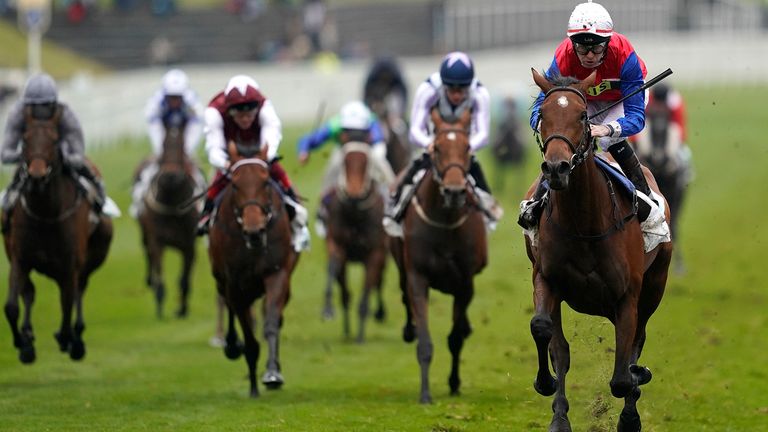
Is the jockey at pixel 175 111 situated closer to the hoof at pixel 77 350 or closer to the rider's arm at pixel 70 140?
the rider's arm at pixel 70 140

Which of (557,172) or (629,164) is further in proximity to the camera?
(629,164)

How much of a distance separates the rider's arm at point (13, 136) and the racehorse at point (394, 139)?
7462mm

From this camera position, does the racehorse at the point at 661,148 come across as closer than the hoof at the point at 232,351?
No

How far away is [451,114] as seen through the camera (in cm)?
1277

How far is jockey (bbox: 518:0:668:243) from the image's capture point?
9.27 metres

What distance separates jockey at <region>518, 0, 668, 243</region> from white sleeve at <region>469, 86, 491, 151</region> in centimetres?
260

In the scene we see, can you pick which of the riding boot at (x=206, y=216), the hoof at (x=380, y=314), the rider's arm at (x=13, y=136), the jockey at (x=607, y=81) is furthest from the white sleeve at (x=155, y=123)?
the jockey at (x=607, y=81)

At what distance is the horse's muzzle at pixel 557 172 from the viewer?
8.32 meters

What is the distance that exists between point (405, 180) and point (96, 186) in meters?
2.79

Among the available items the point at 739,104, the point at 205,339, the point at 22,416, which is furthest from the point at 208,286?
the point at 739,104

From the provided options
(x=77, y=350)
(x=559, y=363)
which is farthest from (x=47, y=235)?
(x=559, y=363)

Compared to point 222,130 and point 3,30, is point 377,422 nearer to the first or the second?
point 222,130

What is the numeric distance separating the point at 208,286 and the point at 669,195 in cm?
665

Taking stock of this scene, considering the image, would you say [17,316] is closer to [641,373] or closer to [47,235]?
[47,235]
